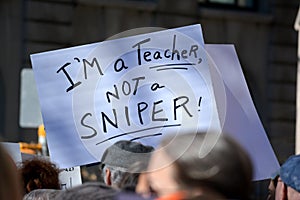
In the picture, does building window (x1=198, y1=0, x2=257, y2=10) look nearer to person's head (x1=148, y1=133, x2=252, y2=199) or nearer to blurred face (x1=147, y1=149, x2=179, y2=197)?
blurred face (x1=147, y1=149, x2=179, y2=197)

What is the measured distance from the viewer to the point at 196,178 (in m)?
1.84

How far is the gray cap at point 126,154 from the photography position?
314cm

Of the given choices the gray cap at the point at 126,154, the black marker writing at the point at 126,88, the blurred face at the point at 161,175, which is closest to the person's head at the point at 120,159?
the gray cap at the point at 126,154

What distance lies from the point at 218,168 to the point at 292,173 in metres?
1.45

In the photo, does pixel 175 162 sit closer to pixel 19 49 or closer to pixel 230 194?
pixel 230 194

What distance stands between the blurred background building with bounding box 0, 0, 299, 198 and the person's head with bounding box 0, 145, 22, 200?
1033 centimetres

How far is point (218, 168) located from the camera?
6.16 feet

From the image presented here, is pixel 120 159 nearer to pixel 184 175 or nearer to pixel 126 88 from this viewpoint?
pixel 126 88

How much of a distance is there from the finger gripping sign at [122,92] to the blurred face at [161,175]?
1.58 metres

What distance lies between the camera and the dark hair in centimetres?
185

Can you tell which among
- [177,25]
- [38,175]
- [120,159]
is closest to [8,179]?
[120,159]

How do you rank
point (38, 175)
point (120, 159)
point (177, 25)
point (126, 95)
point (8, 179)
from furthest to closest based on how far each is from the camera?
point (177, 25), point (126, 95), point (38, 175), point (120, 159), point (8, 179)

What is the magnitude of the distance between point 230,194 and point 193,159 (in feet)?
0.33

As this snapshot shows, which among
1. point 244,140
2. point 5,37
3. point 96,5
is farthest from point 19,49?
point 244,140
